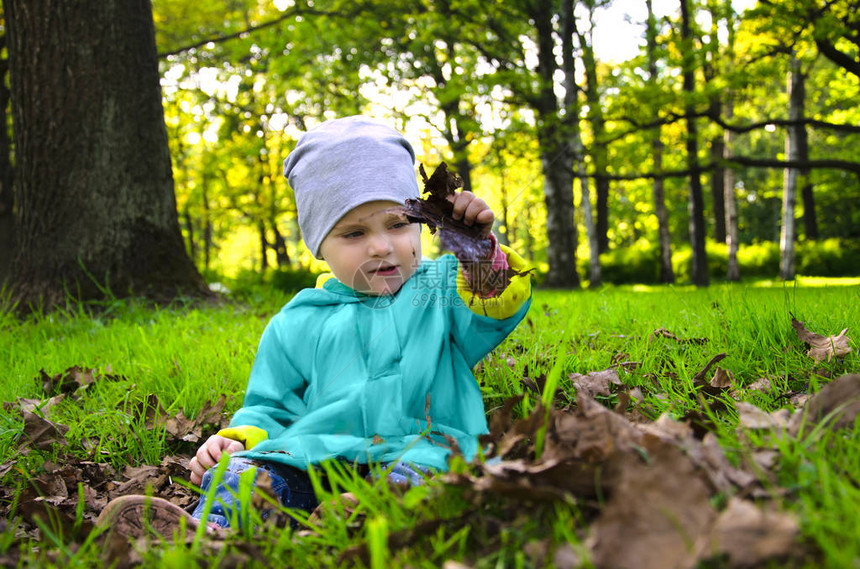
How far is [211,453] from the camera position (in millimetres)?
2057

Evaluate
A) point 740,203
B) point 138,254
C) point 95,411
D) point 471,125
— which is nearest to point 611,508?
point 95,411

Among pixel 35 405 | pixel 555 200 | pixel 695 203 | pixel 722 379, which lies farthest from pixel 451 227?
pixel 695 203

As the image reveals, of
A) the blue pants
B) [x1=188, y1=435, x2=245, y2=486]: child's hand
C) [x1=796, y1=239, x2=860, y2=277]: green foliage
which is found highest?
[x1=188, y1=435, x2=245, y2=486]: child's hand

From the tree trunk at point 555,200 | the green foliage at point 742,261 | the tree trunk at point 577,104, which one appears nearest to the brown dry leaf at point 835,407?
the tree trunk at point 577,104

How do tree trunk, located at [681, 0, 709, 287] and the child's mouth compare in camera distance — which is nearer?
the child's mouth

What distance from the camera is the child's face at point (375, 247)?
2205 mm

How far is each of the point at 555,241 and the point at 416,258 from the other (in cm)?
1112

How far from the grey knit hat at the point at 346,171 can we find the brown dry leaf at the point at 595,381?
3.73 feet

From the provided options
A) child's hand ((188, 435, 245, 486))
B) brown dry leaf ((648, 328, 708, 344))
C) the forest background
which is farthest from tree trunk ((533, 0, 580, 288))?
child's hand ((188, 435, 245, 486))

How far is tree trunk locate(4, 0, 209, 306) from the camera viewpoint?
4.98m

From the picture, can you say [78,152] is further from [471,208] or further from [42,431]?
[471,208]

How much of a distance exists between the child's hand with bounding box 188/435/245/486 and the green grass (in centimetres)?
43

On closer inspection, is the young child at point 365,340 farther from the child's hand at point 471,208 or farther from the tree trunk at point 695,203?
the tree trunk at point 695,203

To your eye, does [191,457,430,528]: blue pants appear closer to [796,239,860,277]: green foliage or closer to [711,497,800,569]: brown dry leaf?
[711,497,800,569]: brown dry leaf
